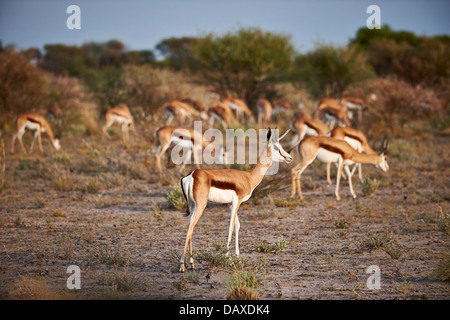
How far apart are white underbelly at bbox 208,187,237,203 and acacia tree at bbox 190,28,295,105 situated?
1440 cm

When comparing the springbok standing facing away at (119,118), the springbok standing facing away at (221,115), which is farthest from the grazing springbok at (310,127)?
the springbok standing facing away at (119,118)

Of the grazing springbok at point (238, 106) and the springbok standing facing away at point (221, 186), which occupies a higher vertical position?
the grazing springbok at point (238, 106)

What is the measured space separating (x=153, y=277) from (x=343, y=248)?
256 cm

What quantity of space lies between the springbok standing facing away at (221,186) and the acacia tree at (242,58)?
45.3 ft

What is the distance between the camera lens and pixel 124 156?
1242 cm

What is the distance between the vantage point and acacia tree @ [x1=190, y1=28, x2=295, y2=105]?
1922cm

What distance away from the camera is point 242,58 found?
1903 centimetres

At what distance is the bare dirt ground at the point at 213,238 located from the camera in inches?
182

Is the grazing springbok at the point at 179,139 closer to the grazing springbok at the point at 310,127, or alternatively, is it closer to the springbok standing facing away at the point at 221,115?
the grazing springbok at the point at 310,127

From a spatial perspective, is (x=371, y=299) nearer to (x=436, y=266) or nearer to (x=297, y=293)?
(x=297, y=293)

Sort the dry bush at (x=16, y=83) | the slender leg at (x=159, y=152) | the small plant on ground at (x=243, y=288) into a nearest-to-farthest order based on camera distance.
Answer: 1. the small plant on ground at (x=243, y=288)
2. the slender leg at (x=159, y=152)
3. the dry bush at (x=16, y=83)

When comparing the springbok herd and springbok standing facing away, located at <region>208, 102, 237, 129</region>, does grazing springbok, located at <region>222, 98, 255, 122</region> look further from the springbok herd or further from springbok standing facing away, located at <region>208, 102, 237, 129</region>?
springbok standing facing away, located at <region>208, 102, 237, 129</region>

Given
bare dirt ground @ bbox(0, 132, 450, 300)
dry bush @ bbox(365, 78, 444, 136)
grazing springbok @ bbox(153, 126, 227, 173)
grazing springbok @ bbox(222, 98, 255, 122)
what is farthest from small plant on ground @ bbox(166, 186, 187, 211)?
grazing springbok @ bbox(222, 98, 255, 122)

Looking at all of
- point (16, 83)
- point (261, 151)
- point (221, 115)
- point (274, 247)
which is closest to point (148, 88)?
point (221, 115)
